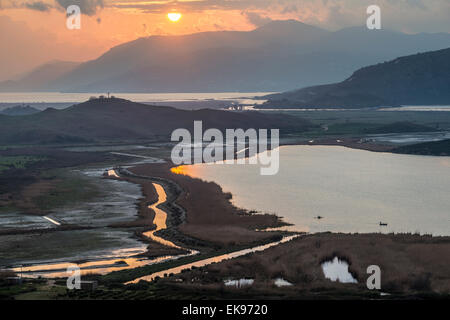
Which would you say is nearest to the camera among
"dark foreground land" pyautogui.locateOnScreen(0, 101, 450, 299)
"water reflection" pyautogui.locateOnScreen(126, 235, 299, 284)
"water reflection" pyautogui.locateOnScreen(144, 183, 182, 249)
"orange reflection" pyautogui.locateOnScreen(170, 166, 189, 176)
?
"dark foreground land" pyautogui.locateOnScreen(0, 101, 450, 299)

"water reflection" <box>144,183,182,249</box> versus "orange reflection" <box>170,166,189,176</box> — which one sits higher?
"orange reflection" <box>170,166,189,176</box>

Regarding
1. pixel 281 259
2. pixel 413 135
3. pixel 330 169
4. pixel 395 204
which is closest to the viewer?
pixel 281 259

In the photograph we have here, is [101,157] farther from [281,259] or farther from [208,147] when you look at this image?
[281,259]

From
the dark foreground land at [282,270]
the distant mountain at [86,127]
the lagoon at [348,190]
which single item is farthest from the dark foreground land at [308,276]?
the distant mountain at [86,127]

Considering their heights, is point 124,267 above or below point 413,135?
below

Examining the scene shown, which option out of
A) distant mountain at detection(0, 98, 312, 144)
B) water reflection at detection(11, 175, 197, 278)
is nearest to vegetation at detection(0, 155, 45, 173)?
distant mountain at detection(0, 98, 312, 144)

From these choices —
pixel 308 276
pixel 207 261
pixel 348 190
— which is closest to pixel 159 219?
pixel 207 261

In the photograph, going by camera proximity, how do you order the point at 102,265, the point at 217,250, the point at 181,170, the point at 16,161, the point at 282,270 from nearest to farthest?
the point at 282,270 → the point at 102,265 → the point at 217,250 → the point at 181,170 → the point at 16,161

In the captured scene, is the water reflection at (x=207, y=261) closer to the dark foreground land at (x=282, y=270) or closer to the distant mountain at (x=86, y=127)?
the dark foreground land at (x=282, y=270)

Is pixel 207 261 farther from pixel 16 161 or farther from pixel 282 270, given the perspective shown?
pixel 16 161

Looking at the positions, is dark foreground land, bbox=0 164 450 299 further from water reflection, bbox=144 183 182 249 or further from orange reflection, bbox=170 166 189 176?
orange reflection, bbox=170 166 189 176
